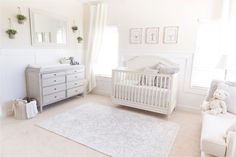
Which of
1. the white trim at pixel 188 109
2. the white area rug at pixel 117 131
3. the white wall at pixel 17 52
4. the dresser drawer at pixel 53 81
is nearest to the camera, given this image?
the white area rug at pixel 117 131

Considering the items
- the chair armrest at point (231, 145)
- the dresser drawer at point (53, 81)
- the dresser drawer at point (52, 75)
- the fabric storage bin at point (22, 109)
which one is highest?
the dresser drawer at point (52, 75)

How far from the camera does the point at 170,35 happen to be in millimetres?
3330

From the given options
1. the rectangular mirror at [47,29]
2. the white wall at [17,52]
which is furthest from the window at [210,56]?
the white wall at [17,52]

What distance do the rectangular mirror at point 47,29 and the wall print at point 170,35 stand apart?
2.33m

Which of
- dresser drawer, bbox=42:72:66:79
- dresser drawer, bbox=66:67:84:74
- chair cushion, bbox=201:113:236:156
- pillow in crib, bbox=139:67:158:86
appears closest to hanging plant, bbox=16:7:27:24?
dresser drawer, bbox=42:72:66:79

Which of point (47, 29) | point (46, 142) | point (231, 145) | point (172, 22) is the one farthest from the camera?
point (47, 29)

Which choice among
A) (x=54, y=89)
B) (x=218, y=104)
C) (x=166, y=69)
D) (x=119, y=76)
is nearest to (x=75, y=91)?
(x=54, y=89)

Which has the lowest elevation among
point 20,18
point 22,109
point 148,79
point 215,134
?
point 22,109

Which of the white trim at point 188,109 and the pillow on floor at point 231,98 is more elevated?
the pillow on floor at point 231,98

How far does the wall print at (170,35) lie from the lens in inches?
129

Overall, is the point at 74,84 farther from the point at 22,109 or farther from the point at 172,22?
the point at 172,22

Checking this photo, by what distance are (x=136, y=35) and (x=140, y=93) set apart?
4.67ft

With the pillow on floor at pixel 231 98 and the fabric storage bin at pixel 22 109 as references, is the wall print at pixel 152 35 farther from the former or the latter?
the fabric storage bin at pixel 22 109

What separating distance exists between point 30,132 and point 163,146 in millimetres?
1878
